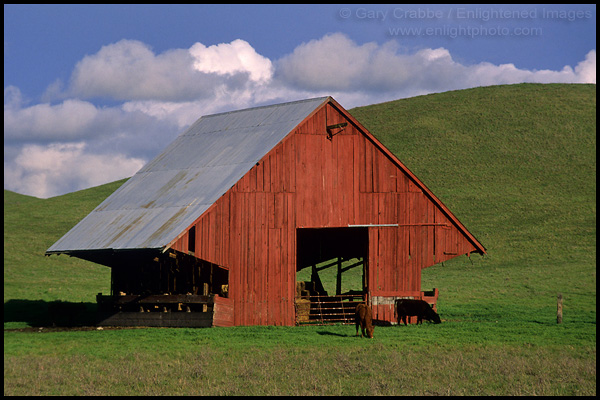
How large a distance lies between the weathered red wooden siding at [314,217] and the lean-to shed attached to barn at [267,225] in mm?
39

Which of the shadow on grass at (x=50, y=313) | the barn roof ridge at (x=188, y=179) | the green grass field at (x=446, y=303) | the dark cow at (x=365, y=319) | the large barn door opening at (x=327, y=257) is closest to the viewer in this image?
the green grass field at (x=446, y=303)

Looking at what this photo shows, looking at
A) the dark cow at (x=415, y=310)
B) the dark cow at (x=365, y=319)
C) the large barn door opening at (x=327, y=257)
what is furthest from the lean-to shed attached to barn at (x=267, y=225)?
the dark cow at (x=365, y=319)

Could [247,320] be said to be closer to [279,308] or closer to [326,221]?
[279,308]

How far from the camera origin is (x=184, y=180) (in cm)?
3288

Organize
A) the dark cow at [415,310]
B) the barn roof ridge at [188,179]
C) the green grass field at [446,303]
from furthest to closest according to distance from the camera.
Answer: the dark cow at [415,310]
the barn roof ridge at [188,179]
the green grass field at [446,303]

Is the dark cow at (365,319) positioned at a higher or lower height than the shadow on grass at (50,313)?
higher

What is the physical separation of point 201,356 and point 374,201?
12.6 metres

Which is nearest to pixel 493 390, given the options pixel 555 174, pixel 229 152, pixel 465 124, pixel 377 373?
pixel 377 373

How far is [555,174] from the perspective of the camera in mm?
87562

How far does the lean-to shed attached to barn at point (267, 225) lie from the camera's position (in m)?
29.2

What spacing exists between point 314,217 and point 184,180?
5927mm

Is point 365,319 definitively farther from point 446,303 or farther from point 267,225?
point 446,303

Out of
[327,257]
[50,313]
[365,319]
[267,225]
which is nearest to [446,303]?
[327,257]

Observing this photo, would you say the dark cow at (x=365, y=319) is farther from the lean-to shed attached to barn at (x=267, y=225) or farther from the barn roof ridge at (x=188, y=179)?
the barn roof ridge at (x=188, y=179)
